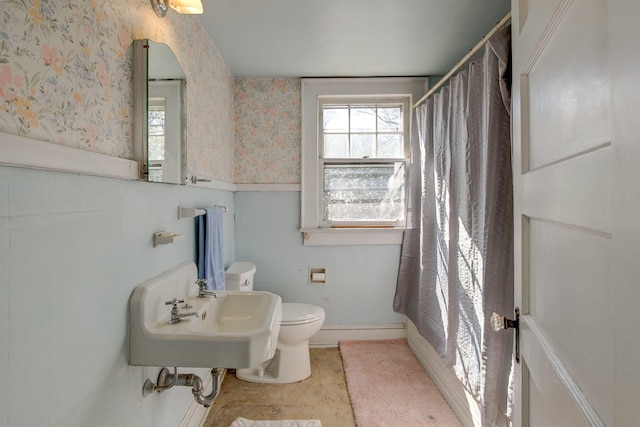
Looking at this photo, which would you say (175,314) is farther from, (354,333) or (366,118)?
(366,118)

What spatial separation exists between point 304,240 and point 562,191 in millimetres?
2311

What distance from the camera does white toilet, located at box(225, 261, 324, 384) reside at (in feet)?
7.46

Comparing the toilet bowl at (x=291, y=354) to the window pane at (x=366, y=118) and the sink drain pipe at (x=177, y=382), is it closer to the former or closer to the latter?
the sink drain pipe at (x=177, y=382)

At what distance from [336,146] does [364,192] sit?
460 millimetres

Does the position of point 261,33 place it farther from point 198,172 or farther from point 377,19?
point 198,172

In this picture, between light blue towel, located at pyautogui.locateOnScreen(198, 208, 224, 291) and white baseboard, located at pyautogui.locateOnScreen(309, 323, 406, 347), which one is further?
white baseboard, located at pyautogui.locateOnScreen(309, 323, 406, 347)

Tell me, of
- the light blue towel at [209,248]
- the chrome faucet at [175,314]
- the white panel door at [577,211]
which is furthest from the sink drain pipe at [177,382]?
the white panel door at [577,211]

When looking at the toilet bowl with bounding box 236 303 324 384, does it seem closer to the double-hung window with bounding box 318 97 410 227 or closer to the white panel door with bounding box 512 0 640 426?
the double-hung window with bounding box 318 97 410 227

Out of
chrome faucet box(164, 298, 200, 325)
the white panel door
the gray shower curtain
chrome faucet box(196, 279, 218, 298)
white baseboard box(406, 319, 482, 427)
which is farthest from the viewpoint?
white baseboard box(406, 319, 482, 427)

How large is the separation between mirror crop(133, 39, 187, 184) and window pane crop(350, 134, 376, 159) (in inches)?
62.1

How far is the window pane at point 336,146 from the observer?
114 inches

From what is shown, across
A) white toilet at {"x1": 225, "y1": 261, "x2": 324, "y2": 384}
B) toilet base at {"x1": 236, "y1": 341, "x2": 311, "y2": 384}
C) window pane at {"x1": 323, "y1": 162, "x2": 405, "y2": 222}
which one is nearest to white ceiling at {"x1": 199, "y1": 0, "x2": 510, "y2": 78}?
window pane at {"x1": 323, "y1": 162, "x2": 405, "y2": 222}

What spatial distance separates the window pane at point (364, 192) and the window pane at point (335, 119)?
33 centimetres

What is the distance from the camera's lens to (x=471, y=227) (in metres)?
1.70
